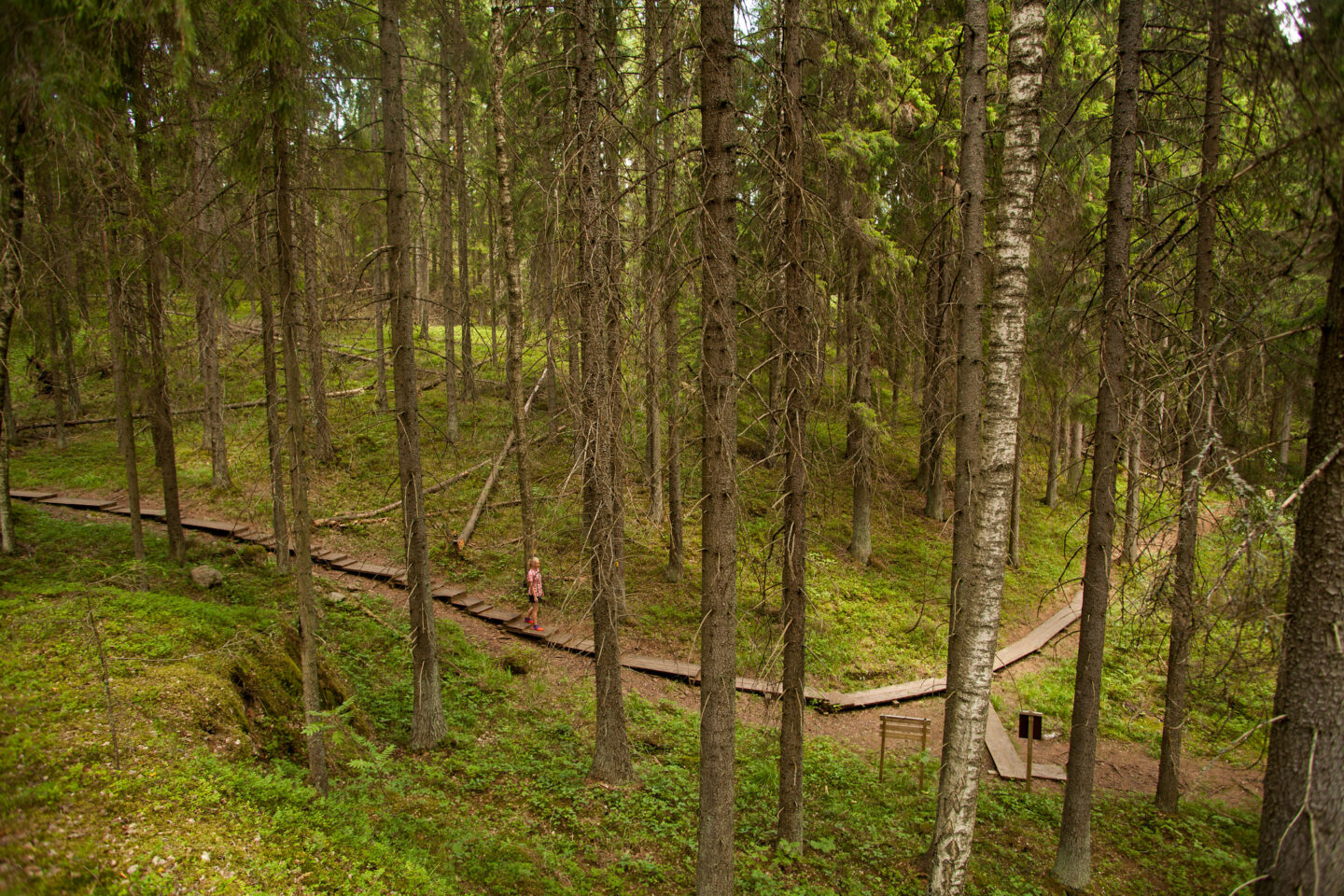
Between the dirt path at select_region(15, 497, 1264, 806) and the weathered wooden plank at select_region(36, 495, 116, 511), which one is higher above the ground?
the weathered wooden plank at select_region(36, 495, 116, 511)

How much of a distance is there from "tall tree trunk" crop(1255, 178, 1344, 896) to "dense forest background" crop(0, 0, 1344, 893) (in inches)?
0.8

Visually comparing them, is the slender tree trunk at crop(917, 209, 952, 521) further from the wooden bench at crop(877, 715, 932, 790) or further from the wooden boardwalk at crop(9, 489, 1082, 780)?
the wooden boardwalk at crop(9, 489, 1082, 780)

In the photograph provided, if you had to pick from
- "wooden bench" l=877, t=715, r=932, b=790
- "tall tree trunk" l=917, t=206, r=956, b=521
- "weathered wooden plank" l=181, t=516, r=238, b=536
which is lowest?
"wooden bench" l=877, t=715, r=932, b=790

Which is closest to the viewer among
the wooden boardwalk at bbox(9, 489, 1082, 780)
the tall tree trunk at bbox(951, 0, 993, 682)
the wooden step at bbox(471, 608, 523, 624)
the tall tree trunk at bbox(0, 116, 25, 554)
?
the tall tree trunk at bbox(951, 0, 993, 682)

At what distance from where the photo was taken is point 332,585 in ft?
41.3

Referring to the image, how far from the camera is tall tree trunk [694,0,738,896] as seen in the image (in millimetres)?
4934

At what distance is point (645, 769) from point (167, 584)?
26.0ft

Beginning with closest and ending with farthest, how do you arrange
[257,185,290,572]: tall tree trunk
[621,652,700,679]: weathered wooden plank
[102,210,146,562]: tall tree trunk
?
[257,185,290,572]: tall tree trunk
[102,210,146,562]: tall tree trunk
[621,652,700,679]: weathered wooden plank

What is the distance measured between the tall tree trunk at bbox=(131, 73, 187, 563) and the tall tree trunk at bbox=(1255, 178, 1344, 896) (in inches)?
436

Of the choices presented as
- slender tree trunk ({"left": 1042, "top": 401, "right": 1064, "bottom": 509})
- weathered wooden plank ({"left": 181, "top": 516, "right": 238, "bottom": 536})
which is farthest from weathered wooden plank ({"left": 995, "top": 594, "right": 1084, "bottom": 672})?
weathered wooden plank ({"left": 181, "top": 516, "right": 238, "bottom": 536})

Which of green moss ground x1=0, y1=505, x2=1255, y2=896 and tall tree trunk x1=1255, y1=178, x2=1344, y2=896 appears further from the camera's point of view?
green moss ground x1=0, y1=505, x2=1255, y2=896

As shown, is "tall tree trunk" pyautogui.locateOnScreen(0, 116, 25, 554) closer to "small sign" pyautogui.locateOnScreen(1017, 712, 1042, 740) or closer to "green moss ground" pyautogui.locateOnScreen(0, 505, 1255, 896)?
"green moss ground" pyautogui.locateOnScreen(0, 505, 1255, 896)

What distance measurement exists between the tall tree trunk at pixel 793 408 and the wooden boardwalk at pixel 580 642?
142 inches

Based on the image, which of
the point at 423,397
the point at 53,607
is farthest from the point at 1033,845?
the point at 423,397
